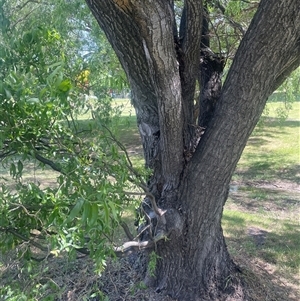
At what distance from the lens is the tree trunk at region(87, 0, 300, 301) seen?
224cm

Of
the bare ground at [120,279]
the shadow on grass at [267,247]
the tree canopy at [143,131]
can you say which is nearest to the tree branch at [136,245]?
the tree canopy at [143,131]

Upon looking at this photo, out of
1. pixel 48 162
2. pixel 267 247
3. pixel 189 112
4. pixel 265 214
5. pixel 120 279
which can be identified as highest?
pixel 189 112

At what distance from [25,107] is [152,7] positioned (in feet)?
3.28

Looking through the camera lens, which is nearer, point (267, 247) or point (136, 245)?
point (136, 245)

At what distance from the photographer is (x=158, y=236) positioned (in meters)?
2.66

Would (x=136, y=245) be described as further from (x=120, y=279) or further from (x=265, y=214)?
(x=265, y=214)

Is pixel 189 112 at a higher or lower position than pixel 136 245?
higher

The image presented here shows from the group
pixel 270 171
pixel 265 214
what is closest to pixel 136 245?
pixel 265 214

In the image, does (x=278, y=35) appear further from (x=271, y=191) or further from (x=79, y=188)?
(x=271, y=191)

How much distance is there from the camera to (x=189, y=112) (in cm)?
279

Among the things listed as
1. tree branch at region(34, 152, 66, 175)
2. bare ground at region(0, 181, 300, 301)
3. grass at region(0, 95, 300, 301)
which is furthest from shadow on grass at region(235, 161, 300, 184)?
tree branch at region(34, 152, 66, 175)

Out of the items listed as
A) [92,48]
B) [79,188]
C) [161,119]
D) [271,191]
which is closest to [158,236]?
[161,119]

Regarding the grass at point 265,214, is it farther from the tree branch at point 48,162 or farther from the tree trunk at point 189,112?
the tree trunk at point 189,112

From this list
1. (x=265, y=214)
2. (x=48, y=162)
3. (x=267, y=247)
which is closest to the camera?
(x=48, y=162)
